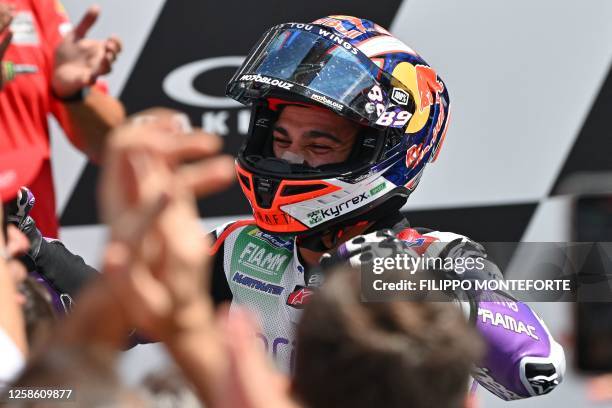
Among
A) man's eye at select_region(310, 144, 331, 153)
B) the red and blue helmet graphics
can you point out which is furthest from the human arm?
man's eye at select_region(310, 144, 331, 153)

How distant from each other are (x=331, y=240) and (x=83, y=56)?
715 mm

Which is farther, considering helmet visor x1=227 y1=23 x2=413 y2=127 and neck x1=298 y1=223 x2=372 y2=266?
neck x1=298 y1=223 x2=372 y2=266

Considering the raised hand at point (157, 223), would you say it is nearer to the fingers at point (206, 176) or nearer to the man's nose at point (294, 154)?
the fingers at point (206, 176)

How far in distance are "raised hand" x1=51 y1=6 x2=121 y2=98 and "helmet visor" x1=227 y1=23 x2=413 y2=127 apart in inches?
17.7

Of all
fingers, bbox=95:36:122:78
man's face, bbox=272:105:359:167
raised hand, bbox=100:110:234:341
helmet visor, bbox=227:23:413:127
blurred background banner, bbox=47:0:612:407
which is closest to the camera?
raised hand, bbox=100:110:234:341

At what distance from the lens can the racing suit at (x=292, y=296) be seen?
2203mm

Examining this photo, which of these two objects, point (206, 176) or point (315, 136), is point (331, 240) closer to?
point (315, 136)

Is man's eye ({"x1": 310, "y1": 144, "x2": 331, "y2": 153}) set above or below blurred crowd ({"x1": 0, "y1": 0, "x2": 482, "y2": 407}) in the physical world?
below

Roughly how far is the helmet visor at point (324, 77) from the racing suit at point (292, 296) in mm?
271

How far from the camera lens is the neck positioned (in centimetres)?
259

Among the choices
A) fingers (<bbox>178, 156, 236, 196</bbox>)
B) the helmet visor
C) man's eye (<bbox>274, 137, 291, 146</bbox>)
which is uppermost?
fingers (<bbox>178, 156, 236, 196</bbox>)

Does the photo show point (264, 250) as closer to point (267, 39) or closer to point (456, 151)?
point (267, 39)

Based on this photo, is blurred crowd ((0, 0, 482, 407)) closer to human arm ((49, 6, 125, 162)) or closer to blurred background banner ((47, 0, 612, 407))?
human arm ((49, 6, 125, 162))

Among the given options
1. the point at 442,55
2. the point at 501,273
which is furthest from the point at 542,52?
the point at 501,273
